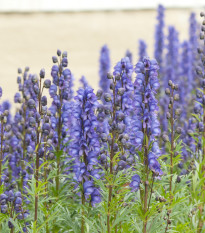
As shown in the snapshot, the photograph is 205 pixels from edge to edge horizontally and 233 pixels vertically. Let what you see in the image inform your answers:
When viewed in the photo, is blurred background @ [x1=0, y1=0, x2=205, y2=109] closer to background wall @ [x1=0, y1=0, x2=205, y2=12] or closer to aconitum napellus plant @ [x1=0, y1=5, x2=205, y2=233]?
background wall @ [x1=0, y1=0, x2=205, y2=12]

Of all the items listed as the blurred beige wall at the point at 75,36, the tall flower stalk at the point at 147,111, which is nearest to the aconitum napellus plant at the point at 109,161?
the tall flower stalk at the point at 147,111

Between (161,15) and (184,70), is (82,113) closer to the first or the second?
(184,70)

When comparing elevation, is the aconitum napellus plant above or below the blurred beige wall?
below

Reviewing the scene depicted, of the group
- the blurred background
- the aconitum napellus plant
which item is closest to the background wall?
the blurred background

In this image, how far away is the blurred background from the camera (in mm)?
16969

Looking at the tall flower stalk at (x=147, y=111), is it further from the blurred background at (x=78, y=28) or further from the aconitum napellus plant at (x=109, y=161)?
the blurred background at (x=78, y=28)

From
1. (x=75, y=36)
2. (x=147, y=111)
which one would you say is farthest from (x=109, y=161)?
(x=75, y=36)

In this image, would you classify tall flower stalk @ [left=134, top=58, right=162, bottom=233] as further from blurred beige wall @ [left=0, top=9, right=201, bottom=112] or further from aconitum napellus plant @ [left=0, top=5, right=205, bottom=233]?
blurred beige wall @ [left=0, top=9, right=201, bottom=112]

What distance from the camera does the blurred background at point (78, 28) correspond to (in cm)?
1697

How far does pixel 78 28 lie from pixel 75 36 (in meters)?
0.56

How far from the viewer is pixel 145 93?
4.23 meters

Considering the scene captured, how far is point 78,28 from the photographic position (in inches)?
730

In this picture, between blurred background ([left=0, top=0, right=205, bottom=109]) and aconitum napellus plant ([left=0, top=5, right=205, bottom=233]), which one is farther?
blurred background ([left=0, top=0, right=205, bottom=109])

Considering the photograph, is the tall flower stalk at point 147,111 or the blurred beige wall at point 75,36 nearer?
the tall flower stalk at point 147,111
